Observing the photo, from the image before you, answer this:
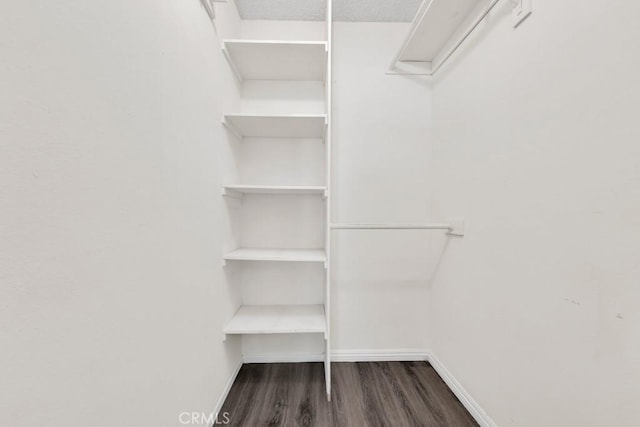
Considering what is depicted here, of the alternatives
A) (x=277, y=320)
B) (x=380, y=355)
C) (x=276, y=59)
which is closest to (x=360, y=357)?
(x=380, y=355)

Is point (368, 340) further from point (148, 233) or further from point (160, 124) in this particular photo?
point (160, 124)

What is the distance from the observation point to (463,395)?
141cm

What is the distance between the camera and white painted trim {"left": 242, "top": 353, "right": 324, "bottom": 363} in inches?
70.9

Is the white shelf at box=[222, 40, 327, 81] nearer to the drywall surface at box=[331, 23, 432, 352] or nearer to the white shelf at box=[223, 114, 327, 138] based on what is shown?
the drywall surface at box=[331, 23, 432, 352]

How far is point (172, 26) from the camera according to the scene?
904 mm

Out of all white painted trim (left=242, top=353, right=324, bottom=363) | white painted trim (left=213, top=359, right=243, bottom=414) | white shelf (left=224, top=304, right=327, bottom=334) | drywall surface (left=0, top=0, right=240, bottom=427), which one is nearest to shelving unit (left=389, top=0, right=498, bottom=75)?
drywall surface (left=0, top=0, right=240, bottom=427)

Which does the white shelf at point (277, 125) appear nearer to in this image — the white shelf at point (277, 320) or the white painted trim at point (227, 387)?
the white shelf at point (277, 320)

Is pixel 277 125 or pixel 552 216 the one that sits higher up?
pixel 277 125

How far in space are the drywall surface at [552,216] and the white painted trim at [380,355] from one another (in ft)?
1.43

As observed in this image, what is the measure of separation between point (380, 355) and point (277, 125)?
176cm

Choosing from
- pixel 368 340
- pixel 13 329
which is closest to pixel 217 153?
pixel 13 329

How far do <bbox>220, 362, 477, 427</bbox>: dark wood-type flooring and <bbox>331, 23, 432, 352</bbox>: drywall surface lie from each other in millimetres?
206

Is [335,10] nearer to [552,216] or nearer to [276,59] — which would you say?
[276,59]

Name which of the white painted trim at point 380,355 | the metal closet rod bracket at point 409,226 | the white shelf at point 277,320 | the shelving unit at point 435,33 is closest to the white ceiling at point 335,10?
the shelving unit at point 435,33
